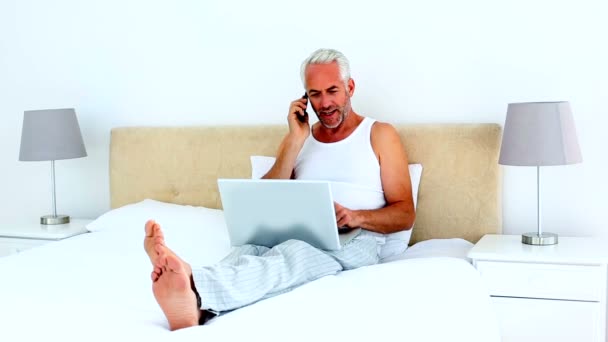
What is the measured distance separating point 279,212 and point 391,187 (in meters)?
0.50

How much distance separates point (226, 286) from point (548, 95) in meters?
1.52

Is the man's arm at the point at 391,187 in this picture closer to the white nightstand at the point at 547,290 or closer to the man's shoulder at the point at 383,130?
the man's shoulder at the point at 383,130

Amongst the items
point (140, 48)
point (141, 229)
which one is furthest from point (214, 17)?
point (141, 229)

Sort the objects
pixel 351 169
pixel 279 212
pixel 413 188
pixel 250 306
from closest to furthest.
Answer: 1. pixel 250 306
2. pixel 279 212
3. pixel 351 169
4. pixel 413 188

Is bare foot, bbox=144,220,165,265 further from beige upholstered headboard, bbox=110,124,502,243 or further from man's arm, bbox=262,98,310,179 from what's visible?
beige upholstered headboard, bbox=110,124,502,243

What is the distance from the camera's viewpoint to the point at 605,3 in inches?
103

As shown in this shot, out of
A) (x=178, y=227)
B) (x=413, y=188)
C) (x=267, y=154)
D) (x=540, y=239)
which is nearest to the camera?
(x=540, y=239)

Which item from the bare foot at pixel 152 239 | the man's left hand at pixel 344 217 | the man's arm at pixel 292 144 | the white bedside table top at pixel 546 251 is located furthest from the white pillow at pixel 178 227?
the white bedside table top at pixel 546 251

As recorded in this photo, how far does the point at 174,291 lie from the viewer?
1.71 m

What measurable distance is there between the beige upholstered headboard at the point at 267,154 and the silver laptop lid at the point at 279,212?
2.34 ft

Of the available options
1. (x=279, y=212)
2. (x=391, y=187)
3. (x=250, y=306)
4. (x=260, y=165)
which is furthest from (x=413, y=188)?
(x=250, y=306)

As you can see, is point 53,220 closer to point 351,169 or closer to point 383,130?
point 351,169

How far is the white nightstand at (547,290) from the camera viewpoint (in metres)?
2.28

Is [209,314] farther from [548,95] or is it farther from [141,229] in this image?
[548,95]
